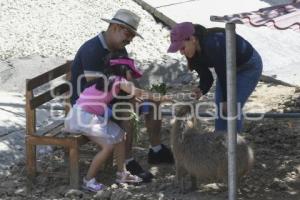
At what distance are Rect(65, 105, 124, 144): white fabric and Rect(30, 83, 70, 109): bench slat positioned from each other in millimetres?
391

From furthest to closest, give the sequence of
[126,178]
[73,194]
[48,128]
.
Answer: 1. [48,128]
2. [126,178]
3. [73,194]

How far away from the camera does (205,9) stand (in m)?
11.5

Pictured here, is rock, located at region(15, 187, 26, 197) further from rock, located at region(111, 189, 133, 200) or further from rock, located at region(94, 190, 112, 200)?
rock, located at region(111, 189, 133, 200)

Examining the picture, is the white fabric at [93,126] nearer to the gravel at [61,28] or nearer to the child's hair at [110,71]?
the child's hair at [110,71]

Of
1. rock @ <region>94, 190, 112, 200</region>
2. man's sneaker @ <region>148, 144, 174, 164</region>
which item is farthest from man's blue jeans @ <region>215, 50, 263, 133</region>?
rock @ <region>94, 190, 112, 200</region>

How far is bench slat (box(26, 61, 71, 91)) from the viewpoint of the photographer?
6.21 metres

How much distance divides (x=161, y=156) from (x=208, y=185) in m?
0.68

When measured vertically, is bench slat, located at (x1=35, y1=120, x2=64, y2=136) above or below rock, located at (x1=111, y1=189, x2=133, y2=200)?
above

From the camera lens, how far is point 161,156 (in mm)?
6641

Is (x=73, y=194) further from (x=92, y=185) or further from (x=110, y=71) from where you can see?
(x=110, y=71)

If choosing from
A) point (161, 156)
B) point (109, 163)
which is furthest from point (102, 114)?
point (161, 156)

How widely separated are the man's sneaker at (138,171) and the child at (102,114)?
26 centimetres

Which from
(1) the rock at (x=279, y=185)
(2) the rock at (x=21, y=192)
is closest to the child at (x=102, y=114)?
(2) the rock at (x=21, y=192)

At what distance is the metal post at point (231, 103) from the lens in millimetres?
5062
